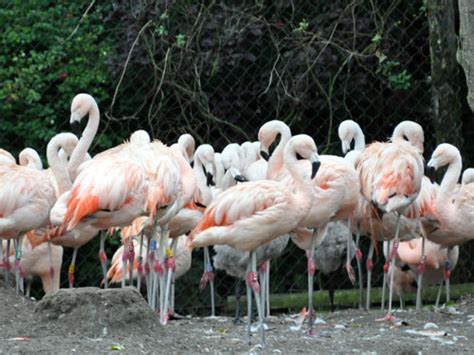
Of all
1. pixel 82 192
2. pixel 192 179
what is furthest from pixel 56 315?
pixel 192 179

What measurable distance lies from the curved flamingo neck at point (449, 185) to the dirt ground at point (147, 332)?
0.83 m

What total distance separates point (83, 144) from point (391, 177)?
182cm

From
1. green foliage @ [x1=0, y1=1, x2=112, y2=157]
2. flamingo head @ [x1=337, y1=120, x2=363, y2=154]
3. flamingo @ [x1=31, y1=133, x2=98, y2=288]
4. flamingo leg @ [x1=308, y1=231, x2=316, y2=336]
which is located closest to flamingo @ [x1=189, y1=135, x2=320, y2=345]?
flamingo leg @ [x1=308, y1=231, x2=316, y2=336]

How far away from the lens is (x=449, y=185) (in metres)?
7.48

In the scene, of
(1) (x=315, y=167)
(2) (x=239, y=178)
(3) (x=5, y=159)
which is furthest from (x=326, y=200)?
(3) (x=5, y=159)

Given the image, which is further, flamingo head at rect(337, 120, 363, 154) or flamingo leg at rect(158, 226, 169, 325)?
flamingo head at rect(337, 120, 363, 154)

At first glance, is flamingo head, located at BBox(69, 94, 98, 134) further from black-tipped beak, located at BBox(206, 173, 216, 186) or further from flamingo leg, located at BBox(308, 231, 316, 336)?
flamingo leg, located at BBox(308, 231, 316, 336)

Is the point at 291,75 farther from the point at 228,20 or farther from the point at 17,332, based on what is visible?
the point at 17,332

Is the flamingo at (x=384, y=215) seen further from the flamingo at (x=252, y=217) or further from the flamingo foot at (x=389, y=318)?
the flamingo at (x=252, y=217)

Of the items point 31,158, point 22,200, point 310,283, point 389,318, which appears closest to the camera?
point 310,283

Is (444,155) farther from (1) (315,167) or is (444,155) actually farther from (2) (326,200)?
(1) (315,167)

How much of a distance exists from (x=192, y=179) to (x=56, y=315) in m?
1.83

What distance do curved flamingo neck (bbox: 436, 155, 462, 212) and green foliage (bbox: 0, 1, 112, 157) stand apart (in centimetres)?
270

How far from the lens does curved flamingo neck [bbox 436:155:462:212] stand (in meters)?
7.46
